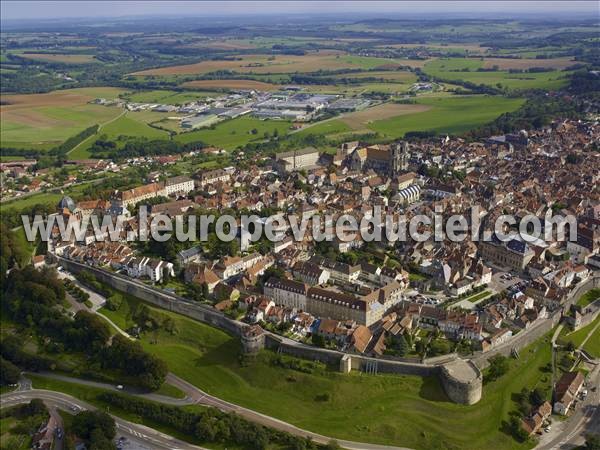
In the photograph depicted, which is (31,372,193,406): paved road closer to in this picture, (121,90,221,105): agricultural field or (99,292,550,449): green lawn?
(99,292,550,449): green lawn

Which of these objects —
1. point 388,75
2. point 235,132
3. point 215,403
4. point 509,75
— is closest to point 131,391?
point 215,403

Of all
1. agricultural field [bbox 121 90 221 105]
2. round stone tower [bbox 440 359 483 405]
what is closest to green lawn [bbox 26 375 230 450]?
round stone tower [bbox 440 359 483 405]

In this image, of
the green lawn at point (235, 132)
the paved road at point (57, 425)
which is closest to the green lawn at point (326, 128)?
the green lawn at point (235, 132)

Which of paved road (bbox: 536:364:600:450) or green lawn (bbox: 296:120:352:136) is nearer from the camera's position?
paved road (bbox: 536:364:600:450)

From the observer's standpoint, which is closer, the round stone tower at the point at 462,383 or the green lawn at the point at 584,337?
the round stone tower at the point at 462,383

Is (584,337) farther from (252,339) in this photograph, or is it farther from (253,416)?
(253,416)

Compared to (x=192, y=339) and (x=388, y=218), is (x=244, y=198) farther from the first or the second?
(x=192, y=339)

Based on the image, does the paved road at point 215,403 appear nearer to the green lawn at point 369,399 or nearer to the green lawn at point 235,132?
the green lawn at point 369,399
